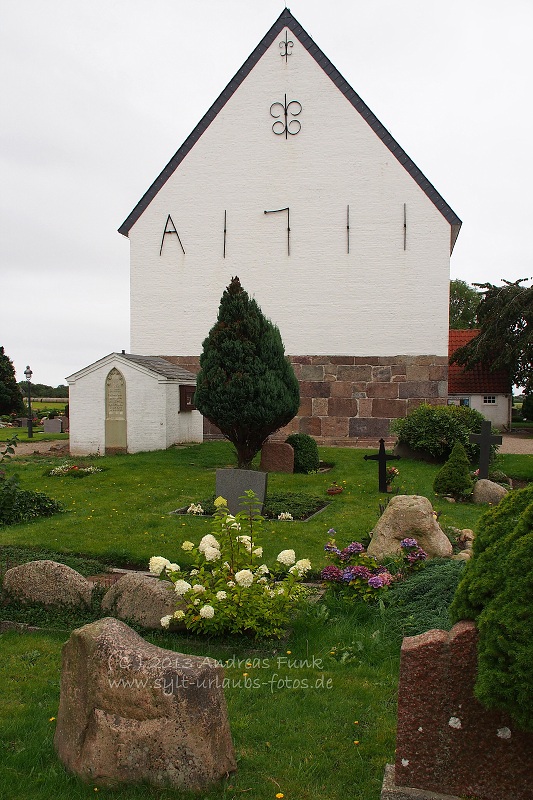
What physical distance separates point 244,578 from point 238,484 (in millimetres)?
3446

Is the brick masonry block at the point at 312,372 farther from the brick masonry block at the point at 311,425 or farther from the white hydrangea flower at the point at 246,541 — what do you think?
the white hydrangea flower at the point at 246,541

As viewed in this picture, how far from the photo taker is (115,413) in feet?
47.6

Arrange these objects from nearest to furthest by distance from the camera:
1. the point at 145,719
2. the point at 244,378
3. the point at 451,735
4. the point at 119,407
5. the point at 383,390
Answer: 1. the point at 451,735
2. the point at 145,719
3. the point at 244,378
4. the point at 119,407
5. the point at 383,390

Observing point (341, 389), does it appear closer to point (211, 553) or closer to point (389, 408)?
point (389, 408)

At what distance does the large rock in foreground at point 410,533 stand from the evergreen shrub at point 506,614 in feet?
11.1

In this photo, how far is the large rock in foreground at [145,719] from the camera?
2.78 meters

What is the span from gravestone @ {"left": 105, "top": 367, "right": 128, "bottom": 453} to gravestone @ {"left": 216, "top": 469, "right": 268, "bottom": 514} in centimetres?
708

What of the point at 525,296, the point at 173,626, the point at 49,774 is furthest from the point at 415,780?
the point at 525,296

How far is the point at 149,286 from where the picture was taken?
1719 centimetres

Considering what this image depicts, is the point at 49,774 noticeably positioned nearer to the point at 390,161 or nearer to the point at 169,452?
the point at 169,452

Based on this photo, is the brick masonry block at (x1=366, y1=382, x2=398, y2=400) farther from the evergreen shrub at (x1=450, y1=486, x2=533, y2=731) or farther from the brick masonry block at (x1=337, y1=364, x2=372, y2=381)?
the evergreen shrub at (x1=450, y1=486, x2=533, y2=731)

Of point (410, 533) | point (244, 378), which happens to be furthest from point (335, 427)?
point (410, 533)

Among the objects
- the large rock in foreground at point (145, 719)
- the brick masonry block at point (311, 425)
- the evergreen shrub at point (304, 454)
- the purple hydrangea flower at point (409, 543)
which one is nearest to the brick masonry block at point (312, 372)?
the brick masonry block at point (311, 425)

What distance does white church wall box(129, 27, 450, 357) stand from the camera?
51.9 ft
